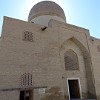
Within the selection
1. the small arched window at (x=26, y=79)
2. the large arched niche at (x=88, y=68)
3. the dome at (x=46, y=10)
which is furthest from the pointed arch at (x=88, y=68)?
the small arched window at (x=26, y=79)

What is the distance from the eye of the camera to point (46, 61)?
9.05 m

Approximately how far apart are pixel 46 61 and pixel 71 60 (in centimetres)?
303

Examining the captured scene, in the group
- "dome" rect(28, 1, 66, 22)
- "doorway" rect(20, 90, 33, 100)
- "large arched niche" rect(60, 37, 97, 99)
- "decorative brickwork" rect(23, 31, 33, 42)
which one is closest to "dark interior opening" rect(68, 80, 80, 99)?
"large arched niche" rect(60, 37, 97, 99)

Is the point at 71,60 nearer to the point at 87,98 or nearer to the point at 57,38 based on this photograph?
the point at 57,38

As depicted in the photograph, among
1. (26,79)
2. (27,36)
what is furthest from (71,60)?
(26,79)

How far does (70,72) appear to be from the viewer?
35.0ft

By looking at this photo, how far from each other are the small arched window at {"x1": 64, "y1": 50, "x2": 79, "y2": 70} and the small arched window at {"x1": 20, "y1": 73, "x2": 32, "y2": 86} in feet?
12.1

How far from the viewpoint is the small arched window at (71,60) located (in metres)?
10.9

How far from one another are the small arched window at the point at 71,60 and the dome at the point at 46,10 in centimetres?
442

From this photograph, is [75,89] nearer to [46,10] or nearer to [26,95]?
[26,95]

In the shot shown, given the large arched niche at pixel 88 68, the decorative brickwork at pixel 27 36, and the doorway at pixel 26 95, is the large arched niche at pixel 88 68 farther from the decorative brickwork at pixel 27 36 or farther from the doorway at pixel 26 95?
the doorway at pixel 26 95

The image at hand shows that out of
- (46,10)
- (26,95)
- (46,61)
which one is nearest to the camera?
(26,95)

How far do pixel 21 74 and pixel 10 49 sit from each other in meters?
1.66

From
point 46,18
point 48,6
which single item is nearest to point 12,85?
point 46,18
